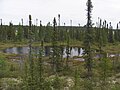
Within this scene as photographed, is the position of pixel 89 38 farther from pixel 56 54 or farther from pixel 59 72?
pixel 59 72

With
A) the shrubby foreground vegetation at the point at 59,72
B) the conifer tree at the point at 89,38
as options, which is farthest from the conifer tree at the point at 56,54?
the conifer tree at the point at 89,38

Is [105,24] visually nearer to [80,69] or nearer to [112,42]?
[112,42]

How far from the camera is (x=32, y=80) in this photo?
28.7 m

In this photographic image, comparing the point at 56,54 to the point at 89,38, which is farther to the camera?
the point at 56,54

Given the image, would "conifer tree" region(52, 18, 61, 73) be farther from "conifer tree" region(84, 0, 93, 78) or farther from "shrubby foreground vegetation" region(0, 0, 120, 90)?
"conifer tree" region(84, 0, 93, 78)

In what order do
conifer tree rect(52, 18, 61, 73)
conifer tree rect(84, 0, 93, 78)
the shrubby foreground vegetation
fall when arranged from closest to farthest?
the shrubby foreground vegetation < conifer tree rect(84, 0, 93, 78) < conifer tree rect(52, 18, 61, 73)

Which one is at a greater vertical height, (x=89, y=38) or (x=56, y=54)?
(x=89, y=38)

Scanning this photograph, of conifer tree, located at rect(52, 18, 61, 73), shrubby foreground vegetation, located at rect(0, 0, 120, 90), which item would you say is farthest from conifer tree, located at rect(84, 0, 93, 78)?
conifer tree, located at rect(52, 18, 61, 73)

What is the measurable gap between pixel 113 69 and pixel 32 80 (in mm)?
31135

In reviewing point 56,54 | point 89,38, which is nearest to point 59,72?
point 56,54

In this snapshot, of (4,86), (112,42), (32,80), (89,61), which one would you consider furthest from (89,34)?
(112,42)

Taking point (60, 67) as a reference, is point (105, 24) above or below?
above

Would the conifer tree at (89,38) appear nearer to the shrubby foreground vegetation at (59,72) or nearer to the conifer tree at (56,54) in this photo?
the shrubby foreground vegetation at (59,72)

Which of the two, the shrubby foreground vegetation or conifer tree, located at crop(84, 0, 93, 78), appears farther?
conifer tree, located at crop(84, 0, 93, 78)
